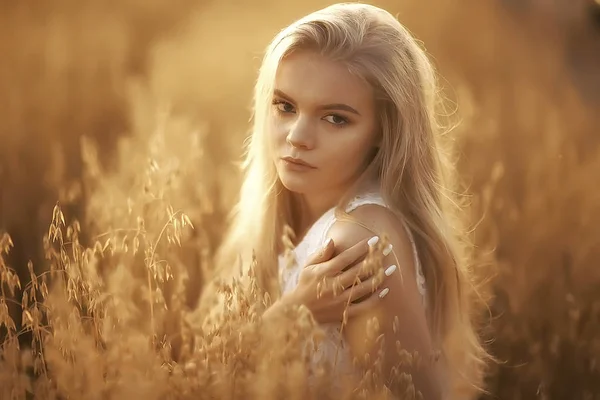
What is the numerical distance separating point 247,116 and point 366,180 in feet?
2.33

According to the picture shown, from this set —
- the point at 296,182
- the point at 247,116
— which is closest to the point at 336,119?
the point at 296,182

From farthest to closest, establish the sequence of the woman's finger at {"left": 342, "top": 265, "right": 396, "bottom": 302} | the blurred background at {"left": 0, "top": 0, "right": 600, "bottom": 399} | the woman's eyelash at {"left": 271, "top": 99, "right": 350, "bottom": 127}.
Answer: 1. the blurred background at {"left": 0, "top": 0, "right": 600, "bottom": 399}
2. the woman's eyelash at {"left": 271, "top": 99, "right": 350, "bottom": 127}
3. the woman's finger at {"left": 342, "top": 265, "right": 396, "bottom": 302}

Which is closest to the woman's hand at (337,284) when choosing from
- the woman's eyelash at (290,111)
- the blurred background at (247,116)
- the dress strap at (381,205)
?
the dress strap at (381,205)

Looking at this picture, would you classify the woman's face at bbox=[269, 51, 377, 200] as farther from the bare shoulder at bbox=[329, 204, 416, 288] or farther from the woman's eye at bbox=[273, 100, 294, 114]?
the bare shoulder at bbox=[329, 204, 416, 288]

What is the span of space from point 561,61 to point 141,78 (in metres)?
1.12

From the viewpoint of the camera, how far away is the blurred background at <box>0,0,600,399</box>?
2178mm

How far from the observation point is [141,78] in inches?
93.3

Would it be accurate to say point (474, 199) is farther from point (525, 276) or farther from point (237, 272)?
point (237, 272)

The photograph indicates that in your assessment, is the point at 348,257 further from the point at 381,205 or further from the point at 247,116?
the point at 247,116

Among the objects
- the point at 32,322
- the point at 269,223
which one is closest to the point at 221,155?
the point at 269,223

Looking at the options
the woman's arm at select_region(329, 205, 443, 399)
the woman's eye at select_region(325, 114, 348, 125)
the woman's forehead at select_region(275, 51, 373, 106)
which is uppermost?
the woman's forehead at select_region(275, 51, 373, 106)

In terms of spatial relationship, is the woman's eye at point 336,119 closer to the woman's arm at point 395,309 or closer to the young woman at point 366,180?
the young woman at point 366,180

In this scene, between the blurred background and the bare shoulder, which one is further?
the blurred background

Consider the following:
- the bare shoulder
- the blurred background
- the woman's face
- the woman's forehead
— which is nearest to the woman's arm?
the bare shoulder
